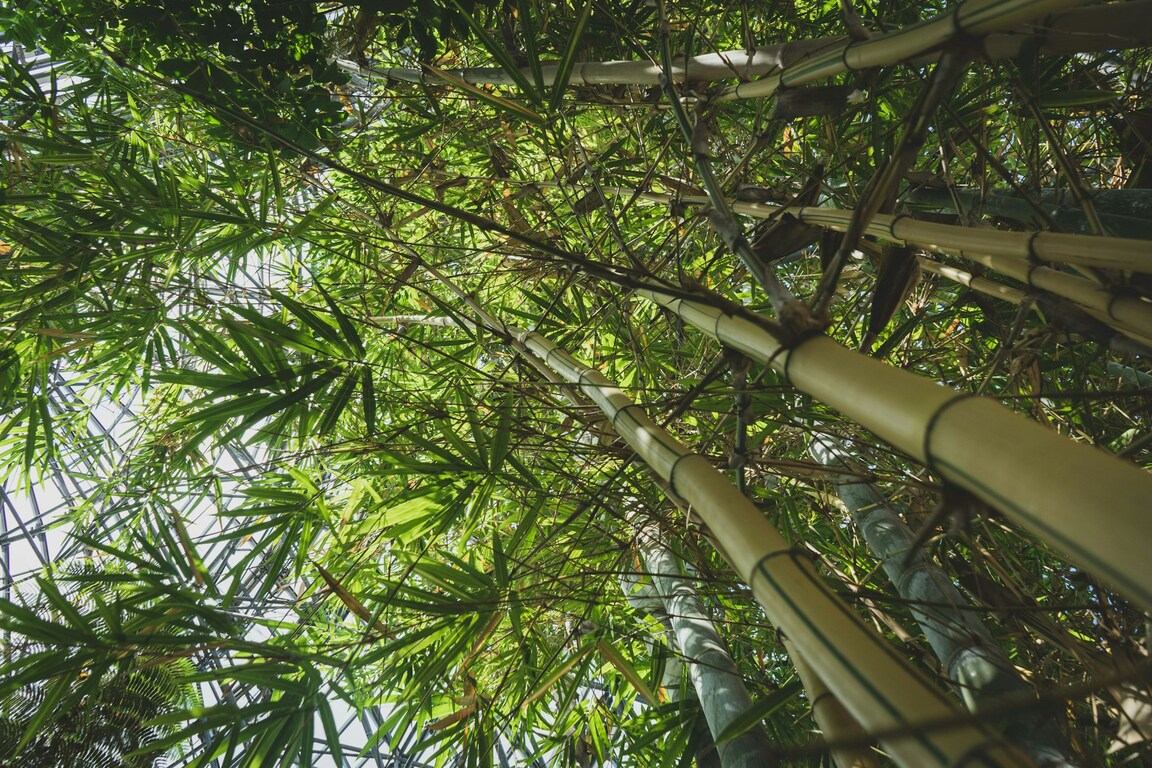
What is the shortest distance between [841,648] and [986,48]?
0.85 metres

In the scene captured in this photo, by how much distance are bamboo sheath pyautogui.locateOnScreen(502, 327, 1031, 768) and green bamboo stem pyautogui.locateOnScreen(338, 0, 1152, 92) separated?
57 centimetres

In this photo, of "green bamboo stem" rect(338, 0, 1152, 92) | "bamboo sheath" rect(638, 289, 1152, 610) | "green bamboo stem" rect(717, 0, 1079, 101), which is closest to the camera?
"bamboo sheath" rect(638, 289, 1152, 610)

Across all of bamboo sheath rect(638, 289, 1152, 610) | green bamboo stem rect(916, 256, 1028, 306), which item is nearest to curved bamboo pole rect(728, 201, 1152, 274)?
green bamboo stem rect(916, 256, 1028, 306)

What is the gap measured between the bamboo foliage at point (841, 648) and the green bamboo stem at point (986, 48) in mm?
566

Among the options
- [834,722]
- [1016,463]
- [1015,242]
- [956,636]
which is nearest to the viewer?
[1016,463]

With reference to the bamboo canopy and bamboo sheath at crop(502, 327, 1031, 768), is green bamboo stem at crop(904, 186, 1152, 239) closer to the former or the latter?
the bamboo canopy

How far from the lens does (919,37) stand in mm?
810

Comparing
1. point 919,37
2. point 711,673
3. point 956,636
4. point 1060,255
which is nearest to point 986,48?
point 919,37

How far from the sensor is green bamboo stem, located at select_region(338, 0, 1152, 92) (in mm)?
969

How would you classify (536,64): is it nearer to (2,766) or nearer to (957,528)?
(957,528)

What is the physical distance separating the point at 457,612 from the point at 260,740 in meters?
0.51

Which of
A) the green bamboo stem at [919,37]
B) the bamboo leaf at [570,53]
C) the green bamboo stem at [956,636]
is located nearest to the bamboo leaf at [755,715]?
the green bamboo stem at [956,636]

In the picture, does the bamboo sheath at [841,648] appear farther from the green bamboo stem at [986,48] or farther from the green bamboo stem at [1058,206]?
the green bamboo stem at [1058,206]

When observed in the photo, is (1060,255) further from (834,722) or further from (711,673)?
(711,673)
